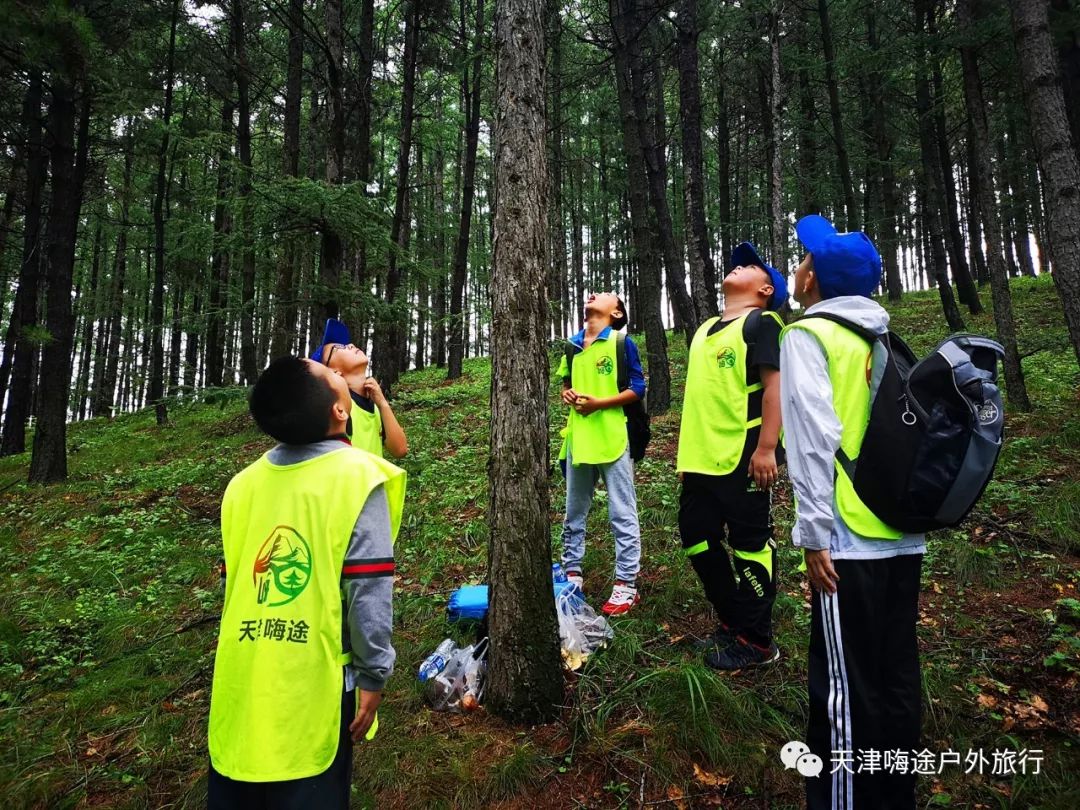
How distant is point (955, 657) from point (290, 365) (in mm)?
3958

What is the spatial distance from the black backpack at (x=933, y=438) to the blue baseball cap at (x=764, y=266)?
54.7 inches

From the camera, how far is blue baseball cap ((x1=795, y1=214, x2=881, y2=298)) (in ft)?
7.68

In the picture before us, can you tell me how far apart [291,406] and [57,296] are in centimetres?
1099

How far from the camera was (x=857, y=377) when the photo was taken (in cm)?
218

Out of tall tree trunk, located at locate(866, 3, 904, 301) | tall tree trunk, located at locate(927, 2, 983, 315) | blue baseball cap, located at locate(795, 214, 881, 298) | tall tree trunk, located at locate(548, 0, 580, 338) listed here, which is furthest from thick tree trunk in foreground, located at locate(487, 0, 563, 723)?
tall tree trunk, located at locate(866, 3, 904, 301)

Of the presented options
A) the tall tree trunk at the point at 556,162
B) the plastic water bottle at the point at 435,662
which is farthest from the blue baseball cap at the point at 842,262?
the tall tree trunk at the point at 556,162

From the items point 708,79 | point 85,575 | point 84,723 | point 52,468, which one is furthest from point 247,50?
point 84,723

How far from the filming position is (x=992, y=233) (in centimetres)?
769

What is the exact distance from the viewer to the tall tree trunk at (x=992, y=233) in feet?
24.4

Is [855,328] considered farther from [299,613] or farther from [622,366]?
[299,613]

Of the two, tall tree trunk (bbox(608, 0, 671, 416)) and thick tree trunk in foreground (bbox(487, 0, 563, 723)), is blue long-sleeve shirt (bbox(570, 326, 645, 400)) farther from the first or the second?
tall tree trunk (bbox(608, 0, 671, 416))

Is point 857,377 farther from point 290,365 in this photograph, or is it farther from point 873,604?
point 290,365

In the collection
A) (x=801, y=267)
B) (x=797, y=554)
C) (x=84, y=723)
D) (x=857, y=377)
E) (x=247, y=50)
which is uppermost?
(x=247, y=50)

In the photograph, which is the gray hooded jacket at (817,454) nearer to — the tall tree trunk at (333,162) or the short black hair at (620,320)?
the short black hair at (620,320)
